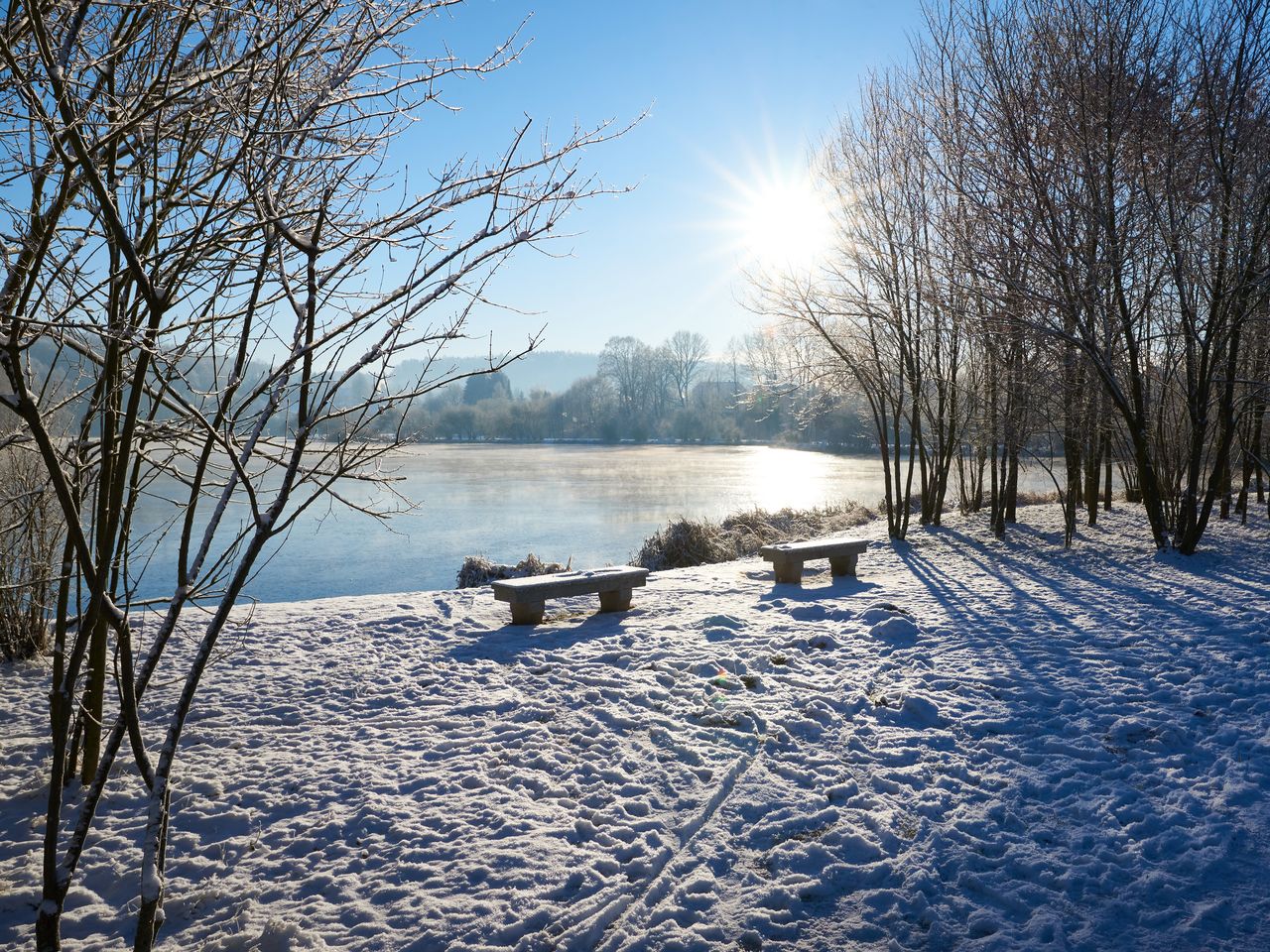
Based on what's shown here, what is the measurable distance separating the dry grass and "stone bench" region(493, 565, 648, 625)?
426 cm

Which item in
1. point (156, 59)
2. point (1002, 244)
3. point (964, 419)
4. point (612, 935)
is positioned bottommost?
point (612, 935)

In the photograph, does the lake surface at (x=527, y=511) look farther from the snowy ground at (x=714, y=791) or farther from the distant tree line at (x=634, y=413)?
the distant tree line at (x=634, y=413)

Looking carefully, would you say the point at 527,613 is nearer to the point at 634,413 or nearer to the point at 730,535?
the point at 730,535

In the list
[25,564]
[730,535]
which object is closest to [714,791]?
[25,564]

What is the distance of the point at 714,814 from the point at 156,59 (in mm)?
3588

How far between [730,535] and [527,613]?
267 inches

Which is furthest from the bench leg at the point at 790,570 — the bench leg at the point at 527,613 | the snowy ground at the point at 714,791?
the bench leg at the point at 527,613

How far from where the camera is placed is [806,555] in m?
7.93

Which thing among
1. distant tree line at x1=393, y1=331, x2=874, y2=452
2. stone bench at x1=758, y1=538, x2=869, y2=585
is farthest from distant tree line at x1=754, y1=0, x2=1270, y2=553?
distant tree line at x1=393, y1=331, x2=874, y2=452

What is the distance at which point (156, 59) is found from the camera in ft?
8.62

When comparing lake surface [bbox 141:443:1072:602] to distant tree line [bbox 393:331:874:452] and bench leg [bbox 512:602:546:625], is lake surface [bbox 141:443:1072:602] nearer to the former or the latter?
bench leg [bbox 512:602:546:625]

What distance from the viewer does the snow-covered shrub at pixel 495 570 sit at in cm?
1001

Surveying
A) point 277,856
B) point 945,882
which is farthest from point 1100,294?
point 277,856

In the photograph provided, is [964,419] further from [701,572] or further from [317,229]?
[317,229]
